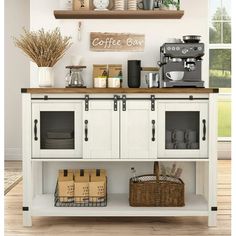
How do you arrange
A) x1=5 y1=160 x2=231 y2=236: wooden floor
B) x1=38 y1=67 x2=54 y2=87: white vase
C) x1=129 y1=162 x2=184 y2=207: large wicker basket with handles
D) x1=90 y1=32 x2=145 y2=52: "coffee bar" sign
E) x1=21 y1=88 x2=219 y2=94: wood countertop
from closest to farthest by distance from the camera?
1. x1=5 y1=160 x2=231 y2=236: wooden floor
2. x1=21 y1=88 x2=219 y2=94: wood countertop
3. x1=129 y1=162 x2=184 y2=207: large wicker basket with handles
4. x1=38 y1=67 x2=54 y2=87: white vase
5. x1=90 y1=32 x2=145 y2=52: "coffee bar" sign

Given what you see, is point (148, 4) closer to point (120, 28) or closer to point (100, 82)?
point (120, 28)

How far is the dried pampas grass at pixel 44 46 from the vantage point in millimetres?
3977

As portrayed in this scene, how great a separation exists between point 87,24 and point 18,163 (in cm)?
353

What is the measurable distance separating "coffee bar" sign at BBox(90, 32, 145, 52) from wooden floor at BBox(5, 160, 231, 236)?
1.35m

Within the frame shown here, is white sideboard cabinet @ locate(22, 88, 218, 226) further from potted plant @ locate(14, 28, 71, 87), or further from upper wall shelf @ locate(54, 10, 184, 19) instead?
upper wall shelf @ locate(54, 10, 184, 19)

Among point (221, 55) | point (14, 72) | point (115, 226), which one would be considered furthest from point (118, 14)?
point (14, 72)

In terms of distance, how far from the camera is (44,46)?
3994mm

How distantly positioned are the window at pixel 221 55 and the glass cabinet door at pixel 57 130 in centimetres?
403

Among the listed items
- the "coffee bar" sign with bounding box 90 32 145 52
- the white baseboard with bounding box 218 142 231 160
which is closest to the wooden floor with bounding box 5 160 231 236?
the "coffee bar" sign with bounding box 90 32 145 52

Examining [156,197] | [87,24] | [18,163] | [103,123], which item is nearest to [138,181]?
[156,197]

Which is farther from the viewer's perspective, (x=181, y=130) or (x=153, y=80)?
(x=153, y=80)

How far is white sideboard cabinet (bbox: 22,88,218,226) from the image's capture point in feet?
12.4

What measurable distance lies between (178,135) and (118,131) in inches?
17.1

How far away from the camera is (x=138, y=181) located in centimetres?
401
